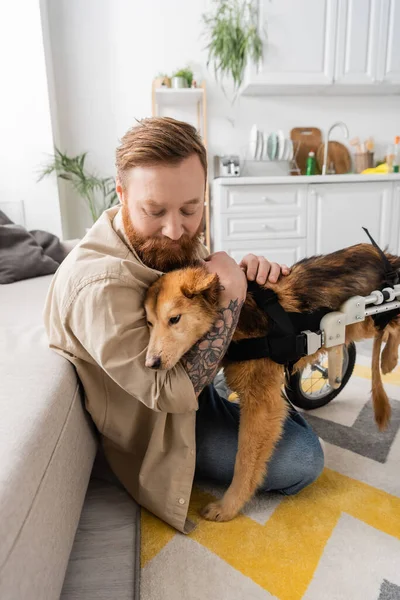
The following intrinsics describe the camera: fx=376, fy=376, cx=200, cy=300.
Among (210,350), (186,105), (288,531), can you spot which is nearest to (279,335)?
(210,350)

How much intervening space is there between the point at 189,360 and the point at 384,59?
373 cm

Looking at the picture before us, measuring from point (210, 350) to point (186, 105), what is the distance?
3.33 meters

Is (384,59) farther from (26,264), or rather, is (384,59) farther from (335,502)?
(335,502)

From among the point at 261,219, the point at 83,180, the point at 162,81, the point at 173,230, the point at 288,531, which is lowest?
the point at 288,531

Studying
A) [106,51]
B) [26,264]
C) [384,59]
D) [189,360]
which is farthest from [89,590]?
[384,59]

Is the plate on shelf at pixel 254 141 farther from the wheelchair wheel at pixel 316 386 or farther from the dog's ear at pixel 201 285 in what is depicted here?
the dog's ear at pixel 201 285

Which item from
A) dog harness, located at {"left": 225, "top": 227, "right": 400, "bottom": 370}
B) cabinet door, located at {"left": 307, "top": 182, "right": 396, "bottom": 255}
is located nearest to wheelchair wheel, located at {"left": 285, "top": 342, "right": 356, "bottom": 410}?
dog harness, located at {"left": 225, "top": 227, "right": 400, "bottom": 370}

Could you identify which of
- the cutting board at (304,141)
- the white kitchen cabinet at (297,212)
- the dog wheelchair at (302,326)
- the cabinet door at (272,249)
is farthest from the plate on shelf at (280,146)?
the dog wheelchair at (302,326)

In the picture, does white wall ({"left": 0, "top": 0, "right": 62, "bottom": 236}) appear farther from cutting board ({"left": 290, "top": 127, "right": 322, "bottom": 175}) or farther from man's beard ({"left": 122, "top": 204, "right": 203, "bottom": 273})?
man's beard ({"left": 122, "top": 204, "right": 203, "bottom": 273})

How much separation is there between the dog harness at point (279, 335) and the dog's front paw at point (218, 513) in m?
0.43

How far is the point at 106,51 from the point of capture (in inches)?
135

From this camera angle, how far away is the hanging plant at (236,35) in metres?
3.15

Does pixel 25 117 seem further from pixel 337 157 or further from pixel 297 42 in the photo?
pixel 337 157

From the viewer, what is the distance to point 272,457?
115 centimetres
